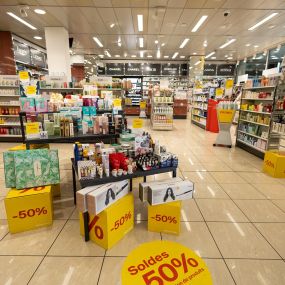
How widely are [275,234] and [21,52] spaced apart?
1067cm

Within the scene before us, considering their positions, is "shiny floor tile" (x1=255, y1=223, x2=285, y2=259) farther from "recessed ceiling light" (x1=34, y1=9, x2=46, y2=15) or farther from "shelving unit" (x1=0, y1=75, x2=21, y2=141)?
"recessed ceiling light" (x1=34, y1=9, x2=46, y2=15)

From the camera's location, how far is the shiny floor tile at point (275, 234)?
2145 millimetres

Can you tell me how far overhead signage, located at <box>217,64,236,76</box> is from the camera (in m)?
15.4

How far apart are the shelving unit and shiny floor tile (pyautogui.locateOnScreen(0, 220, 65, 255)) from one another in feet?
17.0

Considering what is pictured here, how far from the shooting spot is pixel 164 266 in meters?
1.87

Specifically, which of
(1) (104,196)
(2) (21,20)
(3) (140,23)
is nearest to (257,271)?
(1) (104,196)

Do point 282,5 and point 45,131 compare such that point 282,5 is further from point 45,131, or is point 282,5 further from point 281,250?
point 45,131

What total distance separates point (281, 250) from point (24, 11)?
7690mm

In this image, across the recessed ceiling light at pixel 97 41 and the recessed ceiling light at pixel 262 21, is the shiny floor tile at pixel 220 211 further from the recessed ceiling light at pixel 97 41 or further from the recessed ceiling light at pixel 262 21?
the recessed ceiling light at pixel 97 41

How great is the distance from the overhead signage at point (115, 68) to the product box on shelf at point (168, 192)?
46.7 feet

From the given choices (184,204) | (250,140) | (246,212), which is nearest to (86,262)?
(184,204)

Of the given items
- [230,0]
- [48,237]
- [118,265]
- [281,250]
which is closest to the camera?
→ [118,265]

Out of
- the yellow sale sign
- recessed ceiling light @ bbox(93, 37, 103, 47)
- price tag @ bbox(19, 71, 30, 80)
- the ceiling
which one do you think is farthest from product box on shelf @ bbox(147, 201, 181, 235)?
recessed ceiling light @ bbox(93, 37, 103, 47)

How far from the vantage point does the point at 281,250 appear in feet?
6.89
